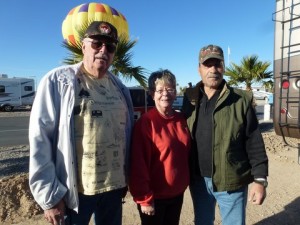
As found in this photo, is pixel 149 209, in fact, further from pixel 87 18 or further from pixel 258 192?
pixel 87 18

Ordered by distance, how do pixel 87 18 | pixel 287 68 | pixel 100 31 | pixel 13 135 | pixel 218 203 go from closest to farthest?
1. pixel 100 31
2. pixel 218 203
3. pixel 287 68
4. pixel 87 18
5. pixel 13 135

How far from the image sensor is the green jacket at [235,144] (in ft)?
7.77

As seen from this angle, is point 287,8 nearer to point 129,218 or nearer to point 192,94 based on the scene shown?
point 192,94

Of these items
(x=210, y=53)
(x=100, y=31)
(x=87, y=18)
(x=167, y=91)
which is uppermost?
(x=87, y=18)

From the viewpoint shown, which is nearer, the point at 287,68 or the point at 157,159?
the point at 157,159

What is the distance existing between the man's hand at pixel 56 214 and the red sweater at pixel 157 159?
0.55 metres

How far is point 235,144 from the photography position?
2381 millimetres

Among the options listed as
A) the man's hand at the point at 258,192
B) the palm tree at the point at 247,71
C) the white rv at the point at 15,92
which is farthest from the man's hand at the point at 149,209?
the white rv at the point at 15,92

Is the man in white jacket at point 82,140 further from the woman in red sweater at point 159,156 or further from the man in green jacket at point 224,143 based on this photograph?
the man in green jacket at point 224,143

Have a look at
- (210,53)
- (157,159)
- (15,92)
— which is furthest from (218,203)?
(15,92)

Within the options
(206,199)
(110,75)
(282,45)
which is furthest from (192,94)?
(282,45)

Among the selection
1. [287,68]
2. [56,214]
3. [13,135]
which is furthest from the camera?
[13,135]

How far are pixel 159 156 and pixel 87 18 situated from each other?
5308 millimetres

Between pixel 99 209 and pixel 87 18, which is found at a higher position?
pixel 87 18
